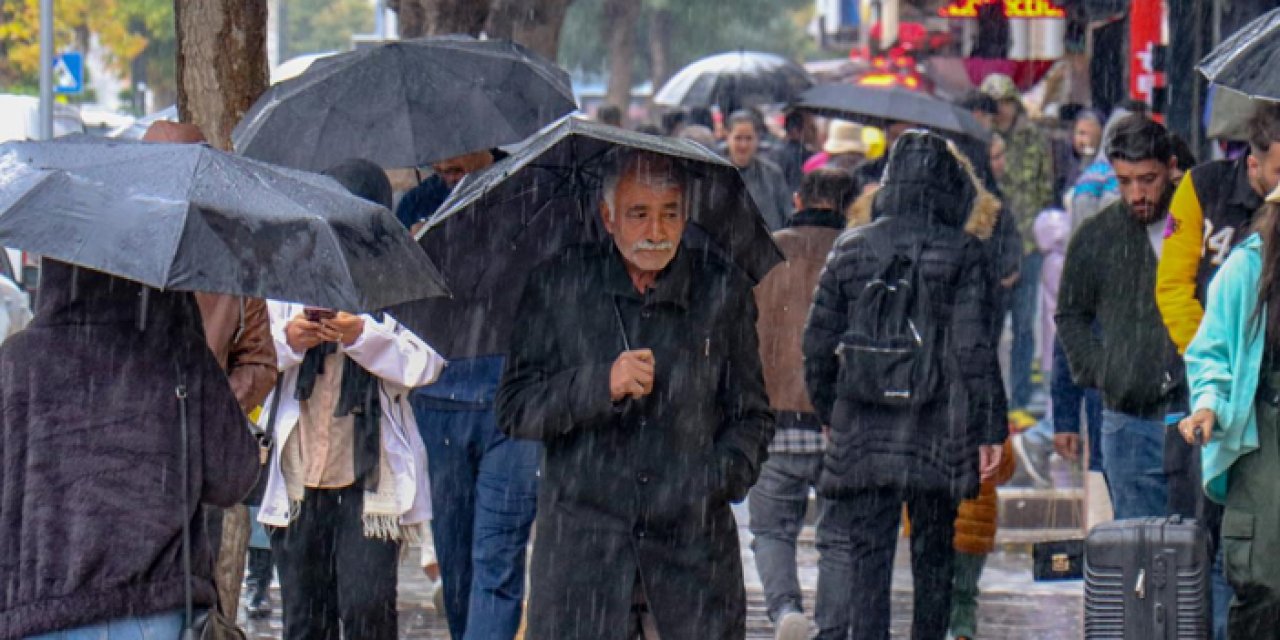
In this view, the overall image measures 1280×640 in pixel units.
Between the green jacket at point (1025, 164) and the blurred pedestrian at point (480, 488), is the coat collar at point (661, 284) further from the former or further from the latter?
the green jacket at point (1025, 164)

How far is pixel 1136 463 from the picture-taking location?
26.0 feet

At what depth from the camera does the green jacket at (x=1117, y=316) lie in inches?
308

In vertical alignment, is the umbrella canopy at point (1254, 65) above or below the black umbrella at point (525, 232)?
above

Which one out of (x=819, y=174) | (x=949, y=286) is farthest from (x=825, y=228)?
(x=949, y=286)

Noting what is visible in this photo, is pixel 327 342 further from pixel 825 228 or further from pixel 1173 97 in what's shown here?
pixel 1173 97

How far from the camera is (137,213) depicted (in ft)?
14.9

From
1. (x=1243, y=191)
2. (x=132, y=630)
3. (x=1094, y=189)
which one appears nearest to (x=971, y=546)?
(x=1243, y=191)

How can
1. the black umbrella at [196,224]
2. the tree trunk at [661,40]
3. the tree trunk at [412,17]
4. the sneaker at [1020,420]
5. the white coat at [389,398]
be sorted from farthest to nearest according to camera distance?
the tree trunk at [661,40]
the sneaker at [1020,420]
the tree trunk at [412,17]
the white coat at [389,398]
the black umbrella at [196,224]

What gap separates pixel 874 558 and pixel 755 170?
19.7 feet

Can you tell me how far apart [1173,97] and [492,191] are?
693 cm

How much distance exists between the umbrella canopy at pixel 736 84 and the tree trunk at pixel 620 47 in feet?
64.9

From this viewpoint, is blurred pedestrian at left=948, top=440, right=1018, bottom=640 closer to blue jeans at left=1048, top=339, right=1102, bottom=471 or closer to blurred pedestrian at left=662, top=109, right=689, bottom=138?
blue jeans at left=1048, top=339, right=1102, bottom=471

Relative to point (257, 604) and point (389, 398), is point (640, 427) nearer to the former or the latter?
point (389, 398)

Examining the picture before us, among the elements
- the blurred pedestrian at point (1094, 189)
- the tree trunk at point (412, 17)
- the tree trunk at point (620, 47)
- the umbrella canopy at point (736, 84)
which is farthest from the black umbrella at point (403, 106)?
the tree trunk at point (620, 47)
